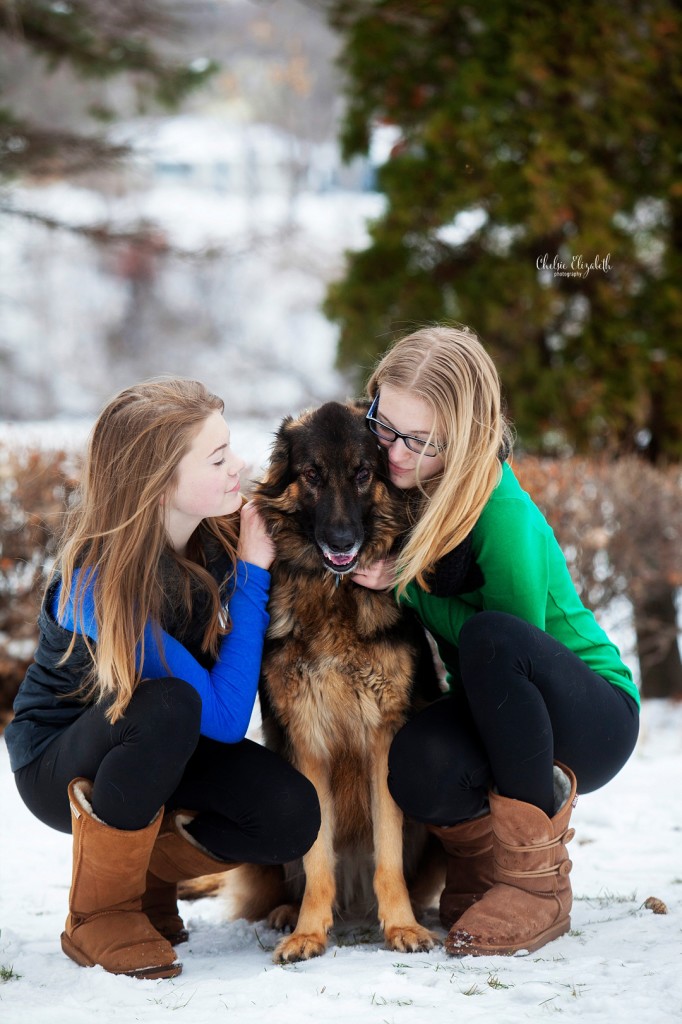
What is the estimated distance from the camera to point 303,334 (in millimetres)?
18828

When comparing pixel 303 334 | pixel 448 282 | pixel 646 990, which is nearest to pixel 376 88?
pixel 448 282

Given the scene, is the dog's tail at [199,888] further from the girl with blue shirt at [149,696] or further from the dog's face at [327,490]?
the dog's face at [327,490]

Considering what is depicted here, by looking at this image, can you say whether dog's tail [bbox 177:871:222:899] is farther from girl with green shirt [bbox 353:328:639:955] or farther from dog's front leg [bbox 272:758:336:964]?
girl with green shirt [bbox 353:328:639:955]

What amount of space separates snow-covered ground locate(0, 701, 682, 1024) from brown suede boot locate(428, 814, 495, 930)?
245 millimetres

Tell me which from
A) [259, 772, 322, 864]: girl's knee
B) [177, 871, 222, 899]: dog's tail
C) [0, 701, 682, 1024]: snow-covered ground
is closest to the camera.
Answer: [0, 701, 682, 1024]: snow-covered ground

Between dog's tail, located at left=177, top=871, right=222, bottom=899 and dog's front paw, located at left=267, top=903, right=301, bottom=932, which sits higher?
dog's front paw, located at left=267, top=903, right=301, bottom=932

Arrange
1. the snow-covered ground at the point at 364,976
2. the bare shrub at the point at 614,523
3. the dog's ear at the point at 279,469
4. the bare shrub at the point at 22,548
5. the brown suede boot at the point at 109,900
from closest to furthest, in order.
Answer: the snow-covered ground at the point at 364,976, the brown suede boot at the point at 109,900, the dog's ear at the point at 279,469, the bare shrub at the point at 22,548, the bare shrub at the point at 614,523

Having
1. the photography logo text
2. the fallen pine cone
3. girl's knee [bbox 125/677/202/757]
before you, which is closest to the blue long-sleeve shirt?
girl's knee [bbox 125/677/202/757]

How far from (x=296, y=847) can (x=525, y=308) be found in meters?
4.42

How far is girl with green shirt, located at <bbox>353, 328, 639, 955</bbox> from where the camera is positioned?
2529 mm

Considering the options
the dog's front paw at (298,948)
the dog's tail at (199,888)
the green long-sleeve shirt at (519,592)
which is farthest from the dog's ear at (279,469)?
the dog's tail at (199,888)

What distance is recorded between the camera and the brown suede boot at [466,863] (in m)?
2.78

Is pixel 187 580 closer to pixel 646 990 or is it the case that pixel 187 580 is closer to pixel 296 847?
pixel 296 847

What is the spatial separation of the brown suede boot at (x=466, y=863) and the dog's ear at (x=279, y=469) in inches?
42.1
